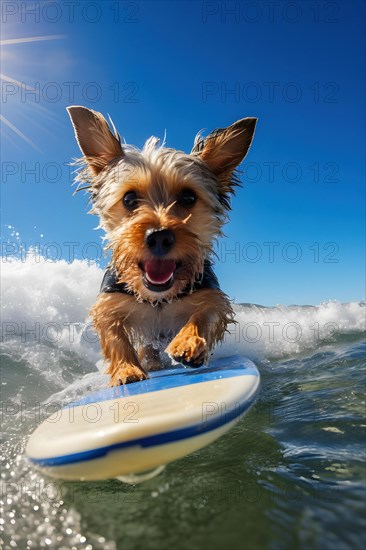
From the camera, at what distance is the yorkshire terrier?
3.89m

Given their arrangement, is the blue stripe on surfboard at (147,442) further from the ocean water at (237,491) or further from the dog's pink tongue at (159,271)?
the dog's pink tongue at (159,271)

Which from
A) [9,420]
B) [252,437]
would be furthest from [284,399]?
[9,420]

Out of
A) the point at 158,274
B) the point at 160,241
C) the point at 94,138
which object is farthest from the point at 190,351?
the point at 94,138

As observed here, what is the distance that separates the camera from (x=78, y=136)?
4.82m

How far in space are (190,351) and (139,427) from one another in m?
1.47

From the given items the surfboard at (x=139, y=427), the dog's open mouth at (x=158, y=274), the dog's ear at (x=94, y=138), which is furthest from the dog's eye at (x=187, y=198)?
the surfboard at (x=139, y=427)

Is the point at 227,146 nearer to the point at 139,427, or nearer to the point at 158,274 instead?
the point at 158,274

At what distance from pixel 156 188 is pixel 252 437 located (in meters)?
2.56

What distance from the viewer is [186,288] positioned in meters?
4.60

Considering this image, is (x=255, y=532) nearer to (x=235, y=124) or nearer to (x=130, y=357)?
(x=130, y=357)

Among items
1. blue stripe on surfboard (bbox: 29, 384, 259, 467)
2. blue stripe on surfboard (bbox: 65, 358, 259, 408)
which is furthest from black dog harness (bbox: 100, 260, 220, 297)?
blue stripe on surfboard (bbox: 29, 384, 259, 467)

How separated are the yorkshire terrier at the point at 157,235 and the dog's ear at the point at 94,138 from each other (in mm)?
11

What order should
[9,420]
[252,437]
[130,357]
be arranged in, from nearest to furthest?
1. [252,437]
2. [130,357]
3. [9,420]

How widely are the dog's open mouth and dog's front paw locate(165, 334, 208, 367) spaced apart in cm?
63
